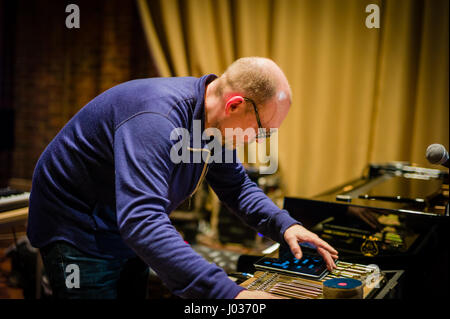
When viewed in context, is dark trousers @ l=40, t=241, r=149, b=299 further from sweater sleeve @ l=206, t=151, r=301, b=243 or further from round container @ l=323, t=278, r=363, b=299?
round container @ l=323, t=278, r=363, b=299

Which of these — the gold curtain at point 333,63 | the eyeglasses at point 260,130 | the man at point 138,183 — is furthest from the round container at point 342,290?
the gold curtain at point 333,63

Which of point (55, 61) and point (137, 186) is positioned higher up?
point (55, 61)

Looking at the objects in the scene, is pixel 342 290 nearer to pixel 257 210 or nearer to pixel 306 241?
pixel 306 241

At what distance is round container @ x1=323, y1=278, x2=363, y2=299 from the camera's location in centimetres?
102

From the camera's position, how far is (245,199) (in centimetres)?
148

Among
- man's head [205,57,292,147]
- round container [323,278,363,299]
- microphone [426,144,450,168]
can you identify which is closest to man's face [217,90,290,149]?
man's head [205,57,292,147]

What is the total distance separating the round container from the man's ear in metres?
0.51

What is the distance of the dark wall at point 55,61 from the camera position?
4.69m

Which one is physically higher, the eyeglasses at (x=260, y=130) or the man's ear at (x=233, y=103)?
the man's ear at (x=233, y=103)

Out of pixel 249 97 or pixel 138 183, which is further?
pixel 249 97

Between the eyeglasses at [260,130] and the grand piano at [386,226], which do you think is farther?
the grand piano at [386,226]

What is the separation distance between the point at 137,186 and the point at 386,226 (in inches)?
41.8

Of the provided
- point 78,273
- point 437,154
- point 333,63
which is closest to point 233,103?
point 78,273

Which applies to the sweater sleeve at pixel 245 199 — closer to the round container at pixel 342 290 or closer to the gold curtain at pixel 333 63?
the round container at pixel 342 290
